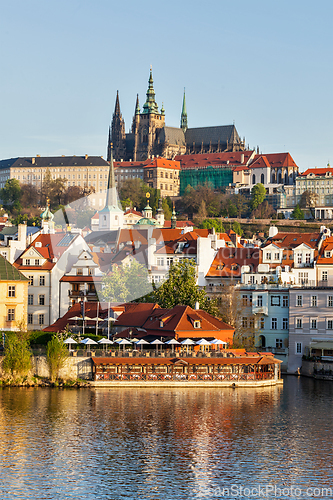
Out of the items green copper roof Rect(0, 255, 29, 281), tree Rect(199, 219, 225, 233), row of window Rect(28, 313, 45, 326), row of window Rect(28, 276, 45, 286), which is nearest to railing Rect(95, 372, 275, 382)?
green copper roof Rect(0, 255, 29, 281)

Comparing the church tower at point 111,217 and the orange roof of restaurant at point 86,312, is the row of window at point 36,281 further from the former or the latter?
the church tower at point 111,217

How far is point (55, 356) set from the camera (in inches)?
2454

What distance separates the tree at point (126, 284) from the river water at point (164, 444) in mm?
19894

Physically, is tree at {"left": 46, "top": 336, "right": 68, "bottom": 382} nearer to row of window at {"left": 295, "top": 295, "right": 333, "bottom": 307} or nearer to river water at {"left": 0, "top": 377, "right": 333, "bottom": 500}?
river water at {"left": 0, "top": 377, "right": 333, "bottom": 500}

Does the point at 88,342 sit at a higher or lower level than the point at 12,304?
lower

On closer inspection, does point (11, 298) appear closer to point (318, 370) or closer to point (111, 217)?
point (318, 370)

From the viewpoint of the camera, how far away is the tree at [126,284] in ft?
267

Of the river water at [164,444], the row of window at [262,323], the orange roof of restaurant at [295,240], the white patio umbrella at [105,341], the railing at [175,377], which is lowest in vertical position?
the river water at [164,444]

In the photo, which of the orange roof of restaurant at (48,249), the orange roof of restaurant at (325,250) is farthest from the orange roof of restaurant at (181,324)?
the orange roof of restaurant at (325,250)

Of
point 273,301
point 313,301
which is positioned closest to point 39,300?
point 273,301

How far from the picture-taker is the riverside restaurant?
208 ft

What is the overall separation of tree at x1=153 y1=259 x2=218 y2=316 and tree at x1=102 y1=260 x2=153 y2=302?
2.59 metres

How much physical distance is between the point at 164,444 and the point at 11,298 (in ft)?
108

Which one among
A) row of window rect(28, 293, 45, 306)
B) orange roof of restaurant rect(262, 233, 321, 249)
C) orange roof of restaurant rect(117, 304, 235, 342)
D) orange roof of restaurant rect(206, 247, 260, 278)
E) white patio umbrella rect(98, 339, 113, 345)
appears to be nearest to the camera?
white patio umbrella rect(98, 339, 113, 345)
